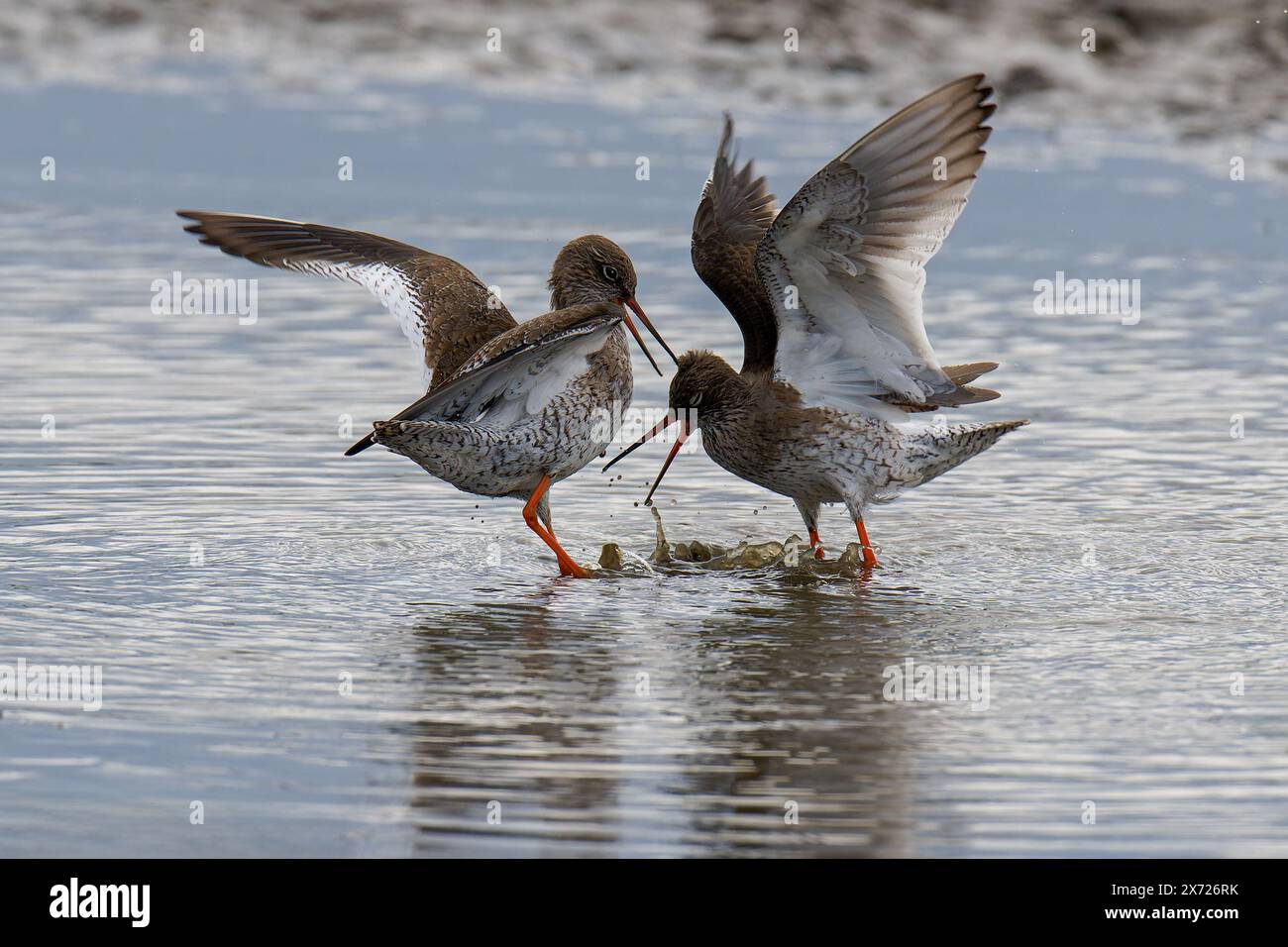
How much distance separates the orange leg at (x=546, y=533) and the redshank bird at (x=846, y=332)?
1.74ft

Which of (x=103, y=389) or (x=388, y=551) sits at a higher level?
(x=103, y=389)

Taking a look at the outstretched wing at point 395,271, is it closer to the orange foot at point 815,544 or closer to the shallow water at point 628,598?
the shallow water at point 628,598

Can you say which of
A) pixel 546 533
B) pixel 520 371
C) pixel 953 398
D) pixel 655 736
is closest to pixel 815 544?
pixel 953 398

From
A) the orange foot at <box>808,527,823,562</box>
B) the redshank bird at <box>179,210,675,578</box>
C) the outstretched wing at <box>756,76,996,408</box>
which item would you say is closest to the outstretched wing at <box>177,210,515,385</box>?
the redshank bird at <box>179,210,675,578</box>

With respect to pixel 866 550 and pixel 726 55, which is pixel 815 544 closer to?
pixel 866 550

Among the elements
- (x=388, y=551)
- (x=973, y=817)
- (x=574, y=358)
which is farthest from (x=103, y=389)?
(x=973, y=817)

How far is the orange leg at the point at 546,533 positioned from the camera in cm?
815

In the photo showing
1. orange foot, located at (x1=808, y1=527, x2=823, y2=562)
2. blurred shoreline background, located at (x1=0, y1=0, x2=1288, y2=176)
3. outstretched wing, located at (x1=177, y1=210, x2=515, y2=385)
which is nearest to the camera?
orange foot, located at (x1=808, y1=527, x2=823, y2=562)

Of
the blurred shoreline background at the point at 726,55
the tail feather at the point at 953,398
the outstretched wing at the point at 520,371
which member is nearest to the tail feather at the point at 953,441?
the tail feather at the point at 953,398

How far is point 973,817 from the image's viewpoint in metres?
5.29

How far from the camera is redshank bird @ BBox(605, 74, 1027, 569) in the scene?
25.2ft

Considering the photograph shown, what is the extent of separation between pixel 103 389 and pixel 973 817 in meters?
7.00

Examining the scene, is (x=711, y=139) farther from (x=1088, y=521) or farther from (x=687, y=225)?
(x=1088, y=521)

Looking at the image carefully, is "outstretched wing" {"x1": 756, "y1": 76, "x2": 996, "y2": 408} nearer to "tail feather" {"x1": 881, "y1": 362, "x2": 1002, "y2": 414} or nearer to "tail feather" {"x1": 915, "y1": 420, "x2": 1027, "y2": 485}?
"tail feather" {"x1": 881, "y1": 362, "x2": 1002, "y2": 414}
